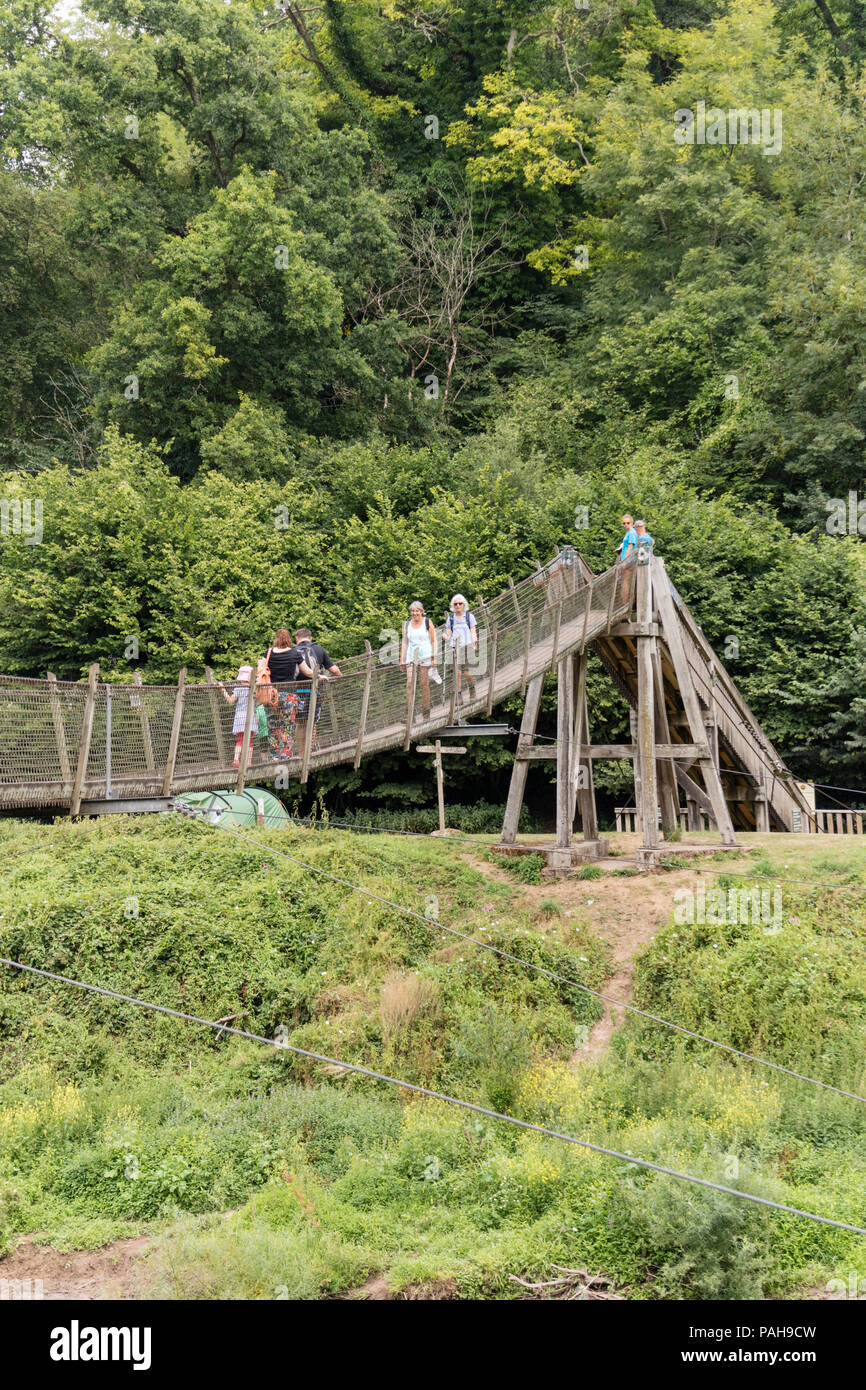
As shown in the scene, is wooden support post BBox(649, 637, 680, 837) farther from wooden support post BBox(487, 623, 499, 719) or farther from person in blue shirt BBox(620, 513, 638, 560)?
wooden support post BBox(487, 623, 499, 719)

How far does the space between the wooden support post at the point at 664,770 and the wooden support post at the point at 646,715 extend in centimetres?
25

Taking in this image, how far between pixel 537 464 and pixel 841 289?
7479mm

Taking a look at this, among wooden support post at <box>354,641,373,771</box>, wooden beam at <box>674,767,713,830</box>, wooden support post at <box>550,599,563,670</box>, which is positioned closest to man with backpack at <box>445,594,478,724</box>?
wooden support post at <box>550,599,563,670</box>

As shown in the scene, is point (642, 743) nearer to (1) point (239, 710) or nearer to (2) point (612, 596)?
(2) point (612, 596)

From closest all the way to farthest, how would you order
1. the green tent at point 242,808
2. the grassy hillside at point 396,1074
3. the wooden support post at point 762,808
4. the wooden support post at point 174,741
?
the grassy hillside at point 396,1074, the wooden support post at point 174,741, the green tent at point 242,808, the wooden support post at point 762,808

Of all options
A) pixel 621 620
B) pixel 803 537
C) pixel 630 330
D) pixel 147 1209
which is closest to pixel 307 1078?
pixel 147 1209

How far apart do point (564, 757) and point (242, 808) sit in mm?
4775

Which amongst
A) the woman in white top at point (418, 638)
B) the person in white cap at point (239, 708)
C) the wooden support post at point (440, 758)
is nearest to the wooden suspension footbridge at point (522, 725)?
the person in white cap at point (239, 708)

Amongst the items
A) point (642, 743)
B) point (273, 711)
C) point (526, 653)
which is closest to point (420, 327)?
point (642, 743)

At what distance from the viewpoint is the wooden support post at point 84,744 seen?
11.7 m

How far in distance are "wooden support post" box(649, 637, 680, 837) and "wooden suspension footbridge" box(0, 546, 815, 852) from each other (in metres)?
0.03

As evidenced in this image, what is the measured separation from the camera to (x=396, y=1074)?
13547 mm

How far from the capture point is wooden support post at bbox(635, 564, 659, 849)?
57.4ft

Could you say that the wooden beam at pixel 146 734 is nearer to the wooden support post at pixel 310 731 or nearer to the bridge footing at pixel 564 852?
the wooden support post at pixel 310 731
